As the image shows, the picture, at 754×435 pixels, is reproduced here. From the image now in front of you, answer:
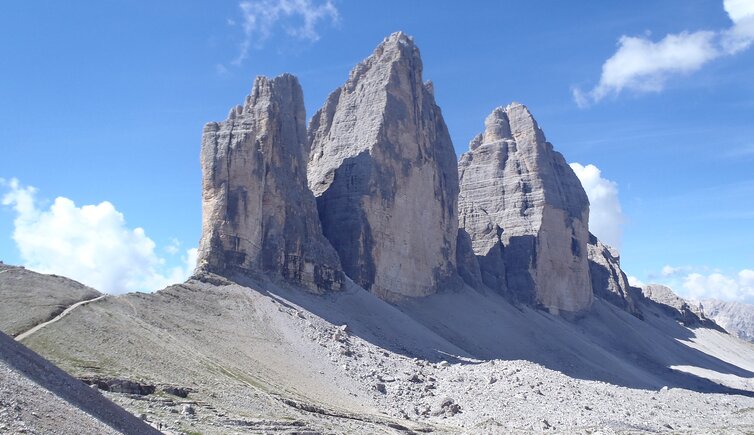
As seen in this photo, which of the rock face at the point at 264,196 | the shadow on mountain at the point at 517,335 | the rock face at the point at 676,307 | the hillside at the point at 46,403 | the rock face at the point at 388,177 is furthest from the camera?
the rock face at the point at 676,307

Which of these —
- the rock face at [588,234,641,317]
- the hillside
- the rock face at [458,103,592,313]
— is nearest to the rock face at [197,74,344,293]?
the hillside

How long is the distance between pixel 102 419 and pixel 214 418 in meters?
10.7

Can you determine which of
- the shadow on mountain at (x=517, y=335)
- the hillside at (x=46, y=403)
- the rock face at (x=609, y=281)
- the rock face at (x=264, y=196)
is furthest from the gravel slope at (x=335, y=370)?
the rock face at (x=609, y=281)

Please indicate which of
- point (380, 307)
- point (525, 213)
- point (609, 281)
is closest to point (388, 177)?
point (380, 307)

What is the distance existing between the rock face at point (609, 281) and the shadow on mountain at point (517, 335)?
724 centimetres

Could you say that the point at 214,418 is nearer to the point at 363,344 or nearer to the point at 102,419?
the point at 102,419

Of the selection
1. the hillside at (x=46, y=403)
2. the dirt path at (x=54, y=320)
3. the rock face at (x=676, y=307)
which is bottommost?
the hillside at (x=46, y=403)

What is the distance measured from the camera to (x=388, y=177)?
99938 millimetres

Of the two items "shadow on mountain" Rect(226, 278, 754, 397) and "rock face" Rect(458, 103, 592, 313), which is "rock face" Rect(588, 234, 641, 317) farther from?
"rock face" Rect(458, 103, 592, 313)

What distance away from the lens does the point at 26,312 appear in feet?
172

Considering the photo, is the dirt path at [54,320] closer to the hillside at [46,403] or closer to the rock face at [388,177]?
the hillside at [46,403]

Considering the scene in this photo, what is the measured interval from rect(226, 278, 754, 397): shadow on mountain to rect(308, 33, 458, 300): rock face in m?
5.11

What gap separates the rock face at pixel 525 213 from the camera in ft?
411

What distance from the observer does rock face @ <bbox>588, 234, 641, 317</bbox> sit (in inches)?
5802
